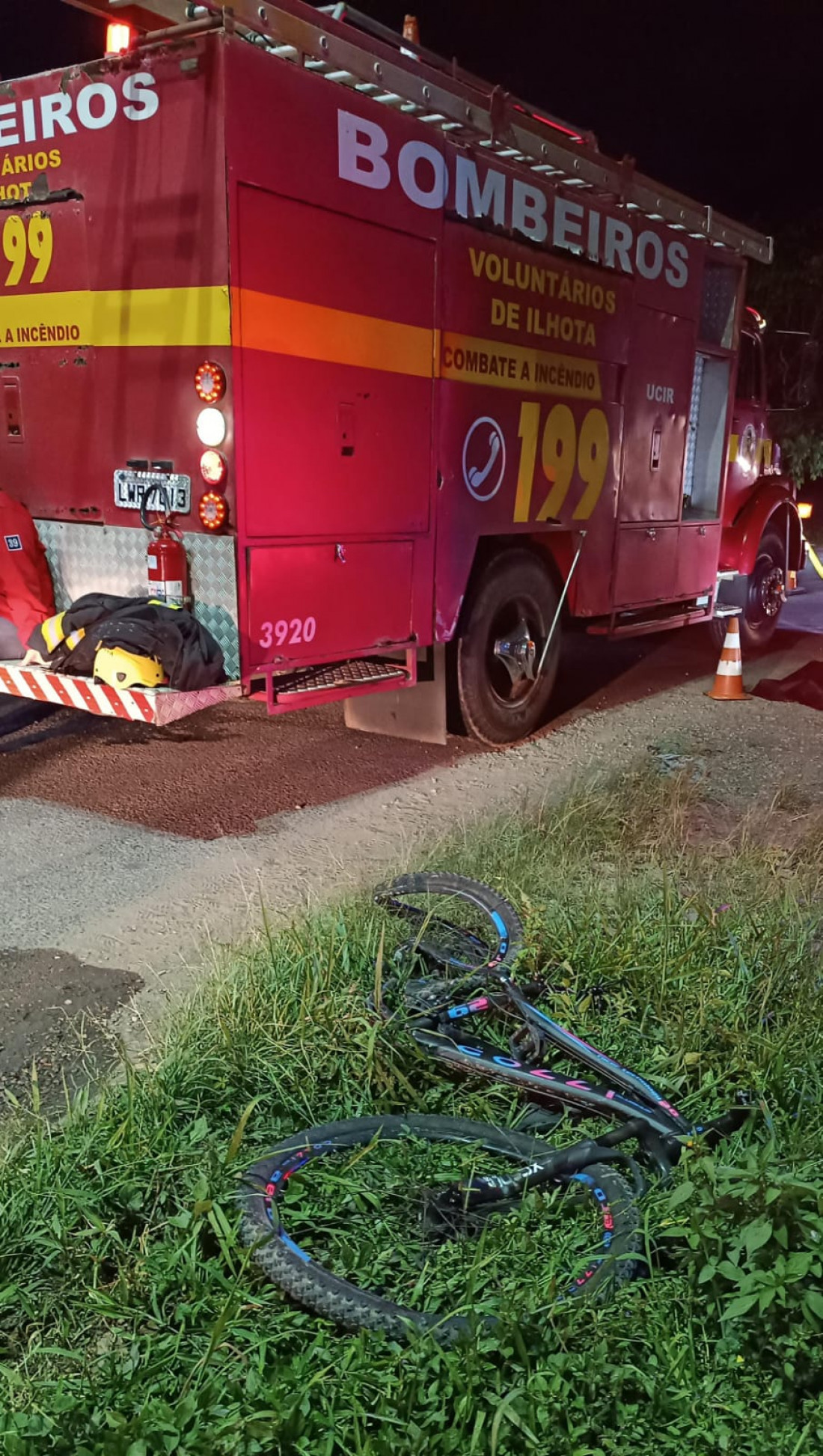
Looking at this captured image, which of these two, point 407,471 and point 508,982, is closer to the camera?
point 508,982

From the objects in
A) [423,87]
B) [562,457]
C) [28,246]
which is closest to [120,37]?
[28,246]

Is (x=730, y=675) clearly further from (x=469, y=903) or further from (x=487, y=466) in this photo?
(x=469, y=903)

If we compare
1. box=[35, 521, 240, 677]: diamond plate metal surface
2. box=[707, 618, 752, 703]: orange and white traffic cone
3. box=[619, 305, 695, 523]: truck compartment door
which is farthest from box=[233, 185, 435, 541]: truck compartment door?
box=[707, 618, 752, 703]: orange and white traffic cone

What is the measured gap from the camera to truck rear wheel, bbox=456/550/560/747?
6.10 m

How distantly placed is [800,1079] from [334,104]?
4.12 m

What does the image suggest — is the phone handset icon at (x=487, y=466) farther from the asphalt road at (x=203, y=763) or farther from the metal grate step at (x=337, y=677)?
the asphalt road at (x=203, y=763)

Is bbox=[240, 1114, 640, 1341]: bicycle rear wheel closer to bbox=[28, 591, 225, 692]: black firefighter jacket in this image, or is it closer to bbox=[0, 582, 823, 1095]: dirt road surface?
bbox=[0, 582, 823, 1095]: dirt road surface

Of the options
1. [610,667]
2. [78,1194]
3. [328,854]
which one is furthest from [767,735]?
[78,1194]

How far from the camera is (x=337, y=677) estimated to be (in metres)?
5.24

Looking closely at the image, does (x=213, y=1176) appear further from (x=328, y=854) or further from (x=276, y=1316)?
(x=328, y=854)

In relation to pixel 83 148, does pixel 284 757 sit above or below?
below

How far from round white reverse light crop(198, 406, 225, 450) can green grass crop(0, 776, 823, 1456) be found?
211 cm

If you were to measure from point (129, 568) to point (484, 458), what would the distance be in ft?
6.40

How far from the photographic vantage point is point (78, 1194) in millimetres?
2250
